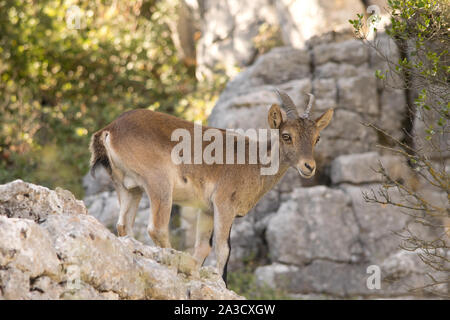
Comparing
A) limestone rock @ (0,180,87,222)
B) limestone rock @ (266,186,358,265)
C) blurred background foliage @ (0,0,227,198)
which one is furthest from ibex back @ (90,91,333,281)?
blurred background foliage @ (0,0,227,198)

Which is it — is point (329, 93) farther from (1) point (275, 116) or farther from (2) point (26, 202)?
(2) point (26, 202)

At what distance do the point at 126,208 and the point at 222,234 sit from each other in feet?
4.12

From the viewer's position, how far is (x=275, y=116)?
26.3 feet

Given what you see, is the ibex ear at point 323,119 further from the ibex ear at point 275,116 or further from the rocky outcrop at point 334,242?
the rocky outcrop at point 334,242

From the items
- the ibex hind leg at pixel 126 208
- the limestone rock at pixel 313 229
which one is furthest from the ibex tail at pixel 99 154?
the limestone rock at pixel 313 229

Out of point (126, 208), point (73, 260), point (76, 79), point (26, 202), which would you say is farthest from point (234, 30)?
point (73, 260)

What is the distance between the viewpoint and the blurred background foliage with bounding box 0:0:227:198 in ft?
48.4

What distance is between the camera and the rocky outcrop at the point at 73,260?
3.84 meters

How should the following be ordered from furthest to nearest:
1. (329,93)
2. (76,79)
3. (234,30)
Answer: (76,79) < (234,30) < (329,93)

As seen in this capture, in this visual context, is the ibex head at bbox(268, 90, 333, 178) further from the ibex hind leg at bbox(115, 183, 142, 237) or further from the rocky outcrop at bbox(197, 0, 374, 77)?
the rocky outcrop at bbox(197, 0, 374, 77)

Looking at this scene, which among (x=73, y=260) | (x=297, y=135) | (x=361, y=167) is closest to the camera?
(x=73, y=260)

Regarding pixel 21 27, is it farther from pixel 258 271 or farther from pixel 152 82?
pixel 258 271

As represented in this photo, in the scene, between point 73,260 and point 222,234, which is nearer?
point 73,260

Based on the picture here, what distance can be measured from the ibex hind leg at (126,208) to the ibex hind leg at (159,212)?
0.37 metres
